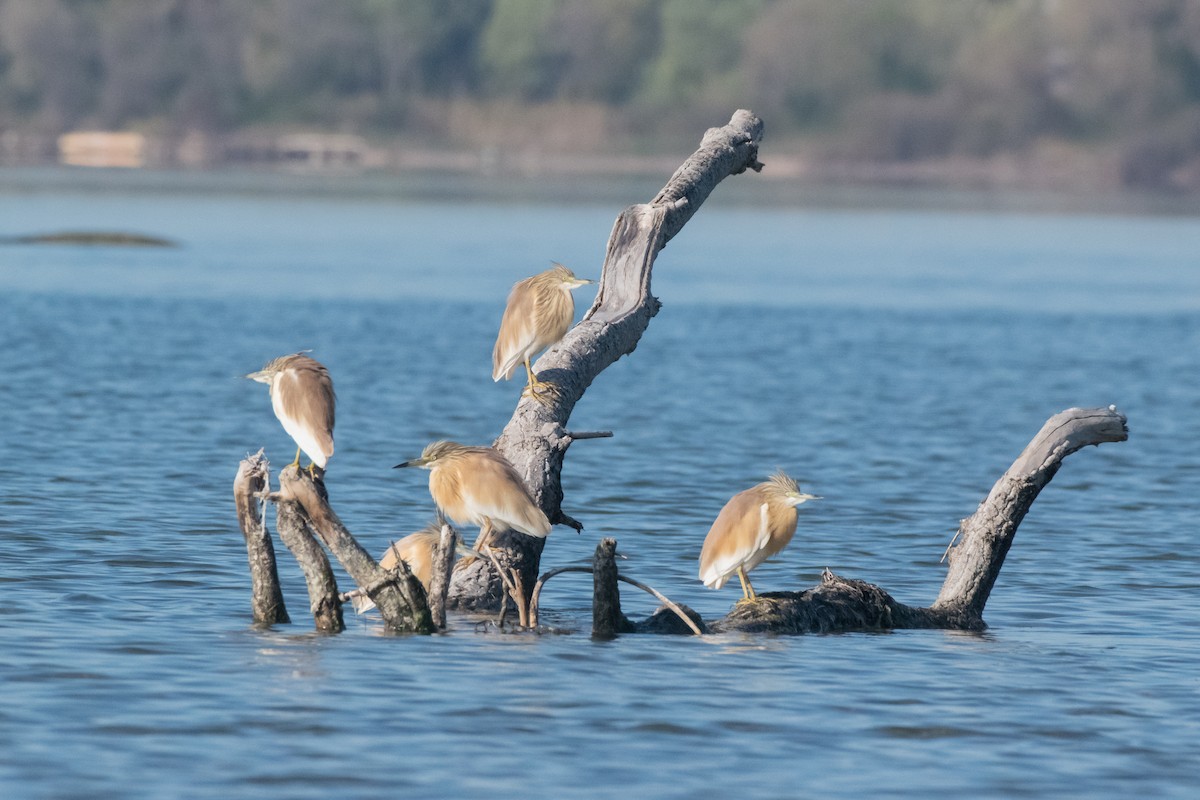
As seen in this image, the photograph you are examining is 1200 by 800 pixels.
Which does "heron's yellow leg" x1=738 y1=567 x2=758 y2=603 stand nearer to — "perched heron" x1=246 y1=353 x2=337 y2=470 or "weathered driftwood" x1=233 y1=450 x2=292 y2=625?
"perched heron" x1=246 y1=353 x2=337 y2=470

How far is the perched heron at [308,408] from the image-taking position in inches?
408

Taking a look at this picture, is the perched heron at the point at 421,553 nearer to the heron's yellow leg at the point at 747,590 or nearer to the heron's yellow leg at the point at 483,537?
the heron's yellow leg at the point at 483,537

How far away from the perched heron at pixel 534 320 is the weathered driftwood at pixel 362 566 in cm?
137

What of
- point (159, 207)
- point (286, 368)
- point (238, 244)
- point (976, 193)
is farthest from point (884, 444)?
point (976, 193)

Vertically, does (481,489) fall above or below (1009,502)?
below

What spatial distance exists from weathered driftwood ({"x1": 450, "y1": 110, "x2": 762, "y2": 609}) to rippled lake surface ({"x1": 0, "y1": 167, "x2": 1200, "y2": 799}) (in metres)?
0.54

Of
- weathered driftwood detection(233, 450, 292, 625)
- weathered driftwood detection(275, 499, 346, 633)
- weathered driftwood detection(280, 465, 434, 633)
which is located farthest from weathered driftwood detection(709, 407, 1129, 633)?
weathered driftwood detection(233, 450, 292, 625)

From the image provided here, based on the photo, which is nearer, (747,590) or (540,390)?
(747,590)

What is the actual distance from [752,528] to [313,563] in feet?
7.19

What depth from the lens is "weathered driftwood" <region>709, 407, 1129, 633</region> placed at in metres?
10.9

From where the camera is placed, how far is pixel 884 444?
2147cm

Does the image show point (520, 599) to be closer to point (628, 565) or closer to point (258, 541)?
point (258, 541)

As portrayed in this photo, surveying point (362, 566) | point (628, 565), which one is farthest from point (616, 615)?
point (628, 565)

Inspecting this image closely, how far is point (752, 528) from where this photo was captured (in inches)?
427
